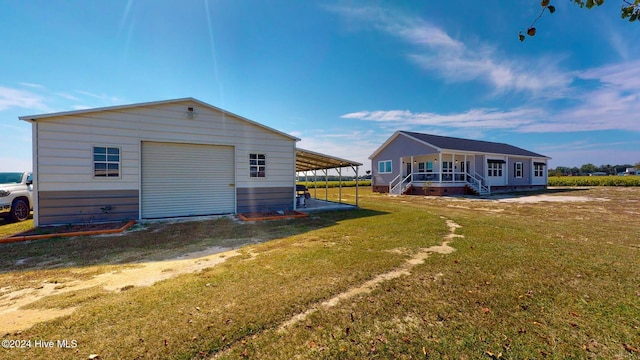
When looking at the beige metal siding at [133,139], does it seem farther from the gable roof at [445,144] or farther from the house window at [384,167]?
the house window at [384,167]

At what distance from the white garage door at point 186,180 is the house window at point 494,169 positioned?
2403 cm

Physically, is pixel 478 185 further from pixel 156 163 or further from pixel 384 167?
pixel 156 163

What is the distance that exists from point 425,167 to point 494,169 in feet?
25.3

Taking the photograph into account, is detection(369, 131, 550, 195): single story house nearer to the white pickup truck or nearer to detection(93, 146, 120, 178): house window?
detection(93, 146, 120, 178): house window

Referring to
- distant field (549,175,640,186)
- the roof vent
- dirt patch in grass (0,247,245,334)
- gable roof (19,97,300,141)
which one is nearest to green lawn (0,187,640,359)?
dirt patch in grass (0,247,245,334)

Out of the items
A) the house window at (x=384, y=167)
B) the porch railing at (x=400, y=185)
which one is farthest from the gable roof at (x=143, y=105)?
the house window at (x=384, y=167)

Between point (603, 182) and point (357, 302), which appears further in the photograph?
point (603, 182)

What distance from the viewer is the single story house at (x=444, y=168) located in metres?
20.0

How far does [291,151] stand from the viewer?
10719 mm

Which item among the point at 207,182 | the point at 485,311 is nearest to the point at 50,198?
the point at 207,182

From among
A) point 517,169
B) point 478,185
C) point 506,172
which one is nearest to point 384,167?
point 478,185

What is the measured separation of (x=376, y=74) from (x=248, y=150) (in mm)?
10569

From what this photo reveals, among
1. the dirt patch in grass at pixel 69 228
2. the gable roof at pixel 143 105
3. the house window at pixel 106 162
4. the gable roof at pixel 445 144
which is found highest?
the gable roof at pixel 445 144

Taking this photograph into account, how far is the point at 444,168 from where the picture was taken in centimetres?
2144
